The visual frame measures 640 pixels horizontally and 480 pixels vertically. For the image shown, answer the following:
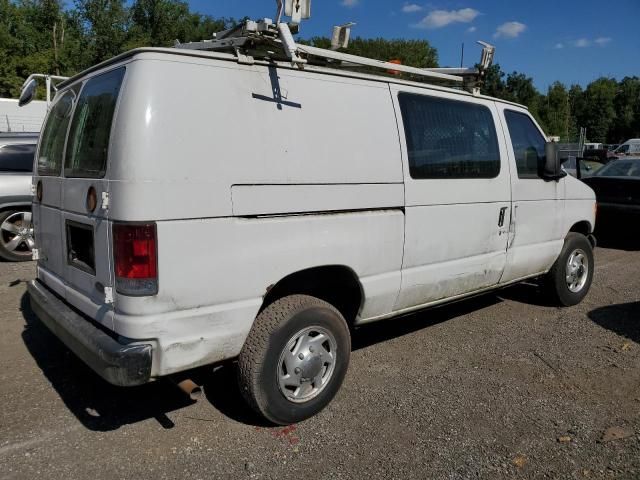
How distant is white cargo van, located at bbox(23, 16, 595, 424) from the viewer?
274 centimetres

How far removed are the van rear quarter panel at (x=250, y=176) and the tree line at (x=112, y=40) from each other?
18736 mm

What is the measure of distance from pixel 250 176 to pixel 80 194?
966 mm

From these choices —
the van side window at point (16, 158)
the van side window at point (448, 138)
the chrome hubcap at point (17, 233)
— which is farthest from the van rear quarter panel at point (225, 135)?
the van side window at point (16, 158)

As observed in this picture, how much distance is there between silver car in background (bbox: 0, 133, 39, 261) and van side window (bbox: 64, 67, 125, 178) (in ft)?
14.8

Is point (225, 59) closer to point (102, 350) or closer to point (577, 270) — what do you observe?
point (102, 350)

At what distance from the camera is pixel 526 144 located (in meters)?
5.05

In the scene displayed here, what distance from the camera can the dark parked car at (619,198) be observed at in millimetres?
Result: 9242

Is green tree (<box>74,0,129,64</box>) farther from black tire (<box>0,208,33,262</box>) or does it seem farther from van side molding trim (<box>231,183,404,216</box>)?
van side molding trim (<box>231,183,404,216</box>)

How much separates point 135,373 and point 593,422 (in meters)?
2.80

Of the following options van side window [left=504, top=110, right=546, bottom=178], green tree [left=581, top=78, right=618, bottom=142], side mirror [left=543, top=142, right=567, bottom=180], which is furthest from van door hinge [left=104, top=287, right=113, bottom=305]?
green tree [left=581, top=78, right=618, bottom=142]

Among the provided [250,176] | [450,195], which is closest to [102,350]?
[250,176]

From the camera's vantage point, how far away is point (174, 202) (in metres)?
2.74

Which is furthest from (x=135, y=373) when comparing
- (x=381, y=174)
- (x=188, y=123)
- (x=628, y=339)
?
(x=628, y=339)

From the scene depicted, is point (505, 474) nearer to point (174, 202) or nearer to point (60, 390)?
point (174, 202)
